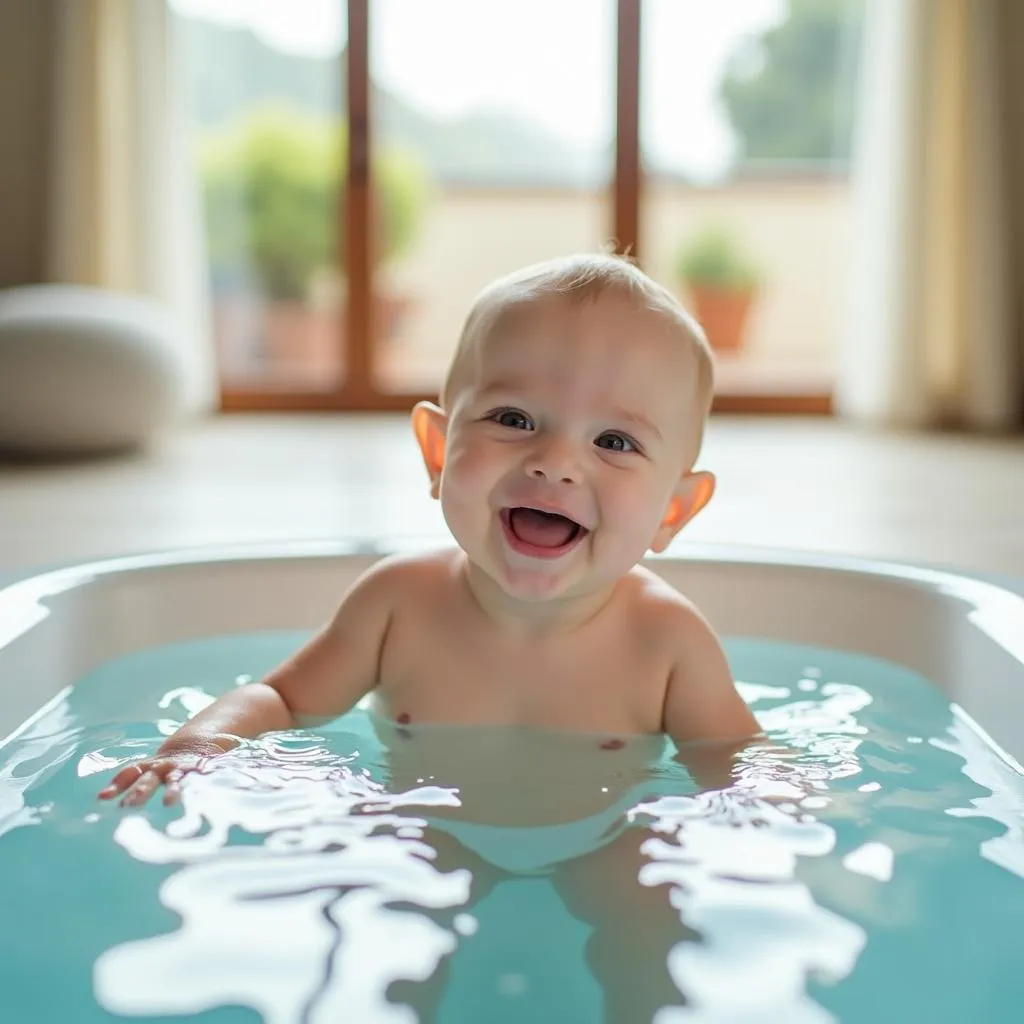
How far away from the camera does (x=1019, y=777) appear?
4.46 feet

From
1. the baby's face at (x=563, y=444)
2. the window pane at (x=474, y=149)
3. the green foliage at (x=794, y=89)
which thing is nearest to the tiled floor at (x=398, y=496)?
the baby's face at (x=563, y=444)

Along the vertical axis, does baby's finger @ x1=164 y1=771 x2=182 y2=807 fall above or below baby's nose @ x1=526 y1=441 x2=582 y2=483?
below

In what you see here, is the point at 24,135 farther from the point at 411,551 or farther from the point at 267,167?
the point at 411,551

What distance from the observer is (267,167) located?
16.5ft

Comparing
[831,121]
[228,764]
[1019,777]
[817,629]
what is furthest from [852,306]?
[228,764]

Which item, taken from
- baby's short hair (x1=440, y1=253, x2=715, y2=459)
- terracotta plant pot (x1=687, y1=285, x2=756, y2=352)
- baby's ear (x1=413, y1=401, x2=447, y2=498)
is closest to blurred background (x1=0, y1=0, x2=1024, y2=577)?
terracotta plant pot (x1=687, y1=285, x2=756, y2=352)

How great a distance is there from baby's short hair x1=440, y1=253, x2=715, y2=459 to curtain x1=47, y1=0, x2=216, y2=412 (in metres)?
3.26

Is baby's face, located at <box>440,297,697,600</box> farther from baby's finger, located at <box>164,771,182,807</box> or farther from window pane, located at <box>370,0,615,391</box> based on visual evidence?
window pane, located at <box>370,0,615,391</box>

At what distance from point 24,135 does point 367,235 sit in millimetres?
1112

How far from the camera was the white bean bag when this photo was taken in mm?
3502

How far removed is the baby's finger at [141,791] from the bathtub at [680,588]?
17.6 inches

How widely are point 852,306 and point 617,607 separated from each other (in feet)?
11.2

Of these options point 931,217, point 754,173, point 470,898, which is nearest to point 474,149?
point 754,173

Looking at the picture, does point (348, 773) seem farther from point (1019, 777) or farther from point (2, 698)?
point (1019, 777)
